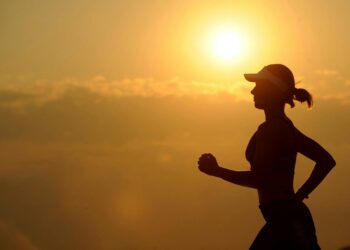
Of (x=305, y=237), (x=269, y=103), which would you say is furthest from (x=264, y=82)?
(x=305, y=237)

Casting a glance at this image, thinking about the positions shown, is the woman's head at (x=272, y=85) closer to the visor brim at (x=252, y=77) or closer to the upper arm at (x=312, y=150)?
the visor brim at (x=252, y=77)

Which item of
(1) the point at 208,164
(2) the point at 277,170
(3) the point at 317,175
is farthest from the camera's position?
(3) the point at 317,175

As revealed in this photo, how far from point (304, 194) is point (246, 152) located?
0.56 metres

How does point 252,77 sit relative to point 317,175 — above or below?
above

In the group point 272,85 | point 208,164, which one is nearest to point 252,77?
point 272,85

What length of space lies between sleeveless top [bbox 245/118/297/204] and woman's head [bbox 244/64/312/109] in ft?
0.60

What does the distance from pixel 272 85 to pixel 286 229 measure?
111 cm

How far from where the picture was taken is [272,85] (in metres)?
16.7

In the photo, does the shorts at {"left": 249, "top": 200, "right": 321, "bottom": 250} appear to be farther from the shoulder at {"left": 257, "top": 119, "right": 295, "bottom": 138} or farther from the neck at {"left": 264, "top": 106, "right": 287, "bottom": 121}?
the neck at {"left": 264, "top": 106, "right": 287, "bottom": 121}

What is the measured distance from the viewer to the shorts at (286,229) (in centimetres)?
1645

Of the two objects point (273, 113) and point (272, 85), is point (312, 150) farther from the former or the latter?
point (272, 85)

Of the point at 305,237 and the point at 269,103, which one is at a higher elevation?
the point at 269,103

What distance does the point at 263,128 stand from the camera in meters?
16.6

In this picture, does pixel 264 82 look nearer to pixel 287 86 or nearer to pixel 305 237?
pixel 287 86
